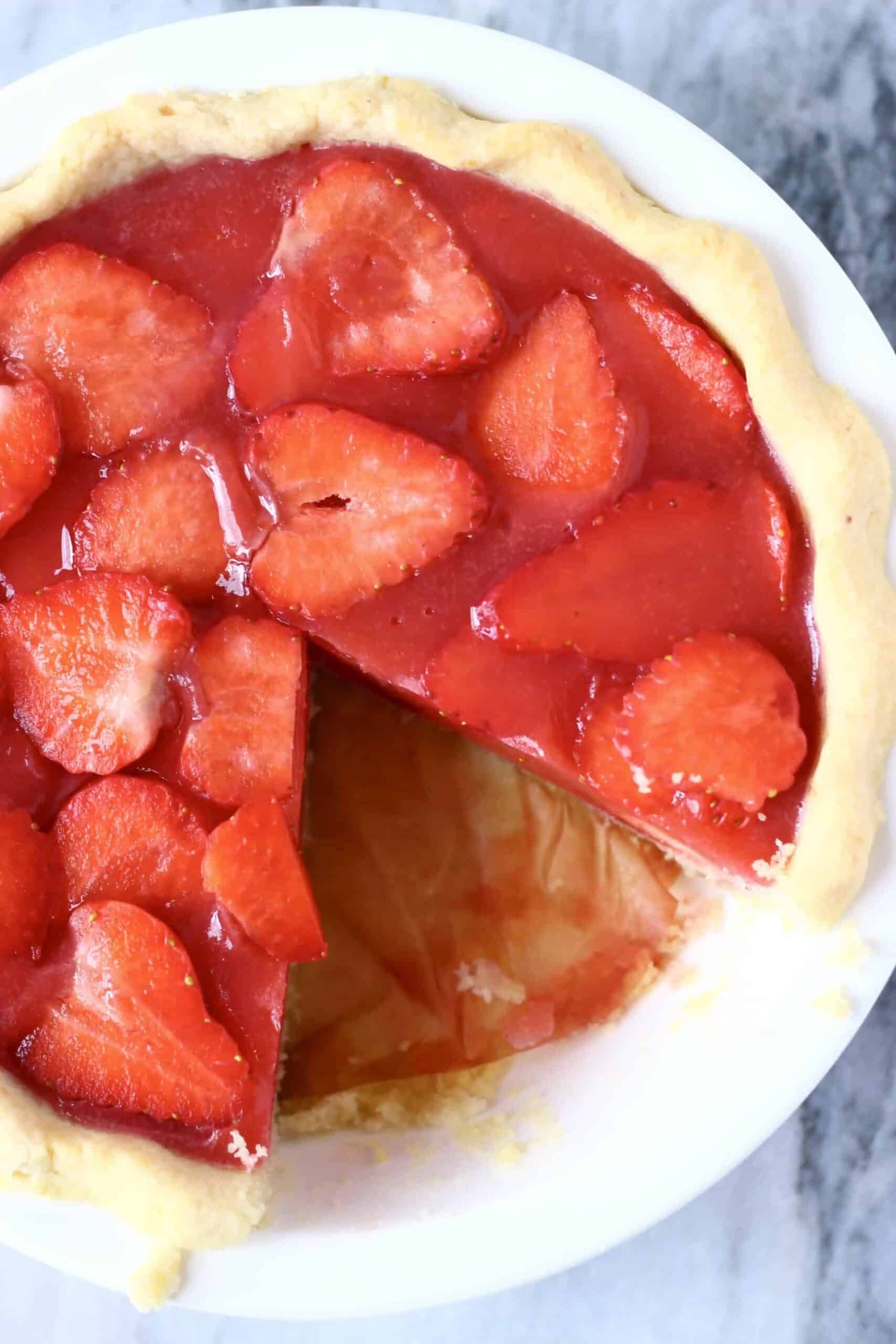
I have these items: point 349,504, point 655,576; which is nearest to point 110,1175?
point 349,504

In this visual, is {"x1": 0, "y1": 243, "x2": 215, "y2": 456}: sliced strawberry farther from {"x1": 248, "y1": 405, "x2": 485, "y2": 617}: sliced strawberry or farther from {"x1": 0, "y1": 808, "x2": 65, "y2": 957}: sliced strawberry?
{"x1": 0, "y1": 808, "x2": 65, "y2": 957}: sliced strawberry

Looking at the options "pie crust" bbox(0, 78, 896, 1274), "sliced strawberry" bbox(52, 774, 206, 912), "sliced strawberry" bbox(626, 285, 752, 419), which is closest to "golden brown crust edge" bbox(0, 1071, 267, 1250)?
"pie crust" bbox(0, 78, 896, 1274)

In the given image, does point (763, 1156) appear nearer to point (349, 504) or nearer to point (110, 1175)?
point (110, 1175)

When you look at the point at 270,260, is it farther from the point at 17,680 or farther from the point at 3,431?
the point at 17,680

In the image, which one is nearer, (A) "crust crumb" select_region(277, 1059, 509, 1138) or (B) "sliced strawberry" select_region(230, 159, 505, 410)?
(B) "sliced strawberry" select_region(230, 159, 505, 410)

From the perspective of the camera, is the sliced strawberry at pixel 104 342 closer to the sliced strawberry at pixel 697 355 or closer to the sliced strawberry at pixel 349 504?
the sliced strawberry at pixel 349 504

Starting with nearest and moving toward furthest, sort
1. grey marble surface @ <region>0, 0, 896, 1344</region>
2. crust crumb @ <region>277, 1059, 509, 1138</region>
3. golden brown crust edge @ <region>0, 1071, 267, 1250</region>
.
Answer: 1. golden brown crust edge @ <region>0, 1071, 267, 1250</region>
2. crust crumb @ <region>277, 1059, 509, 1138</region>
3. grey marble surface @ <region>0, 0, 896, 1344</region>

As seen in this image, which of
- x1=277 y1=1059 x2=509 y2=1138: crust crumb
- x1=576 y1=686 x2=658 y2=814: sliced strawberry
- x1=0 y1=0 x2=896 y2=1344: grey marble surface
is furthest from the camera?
x1=0 y1=0 x2=896 y2=1344: grey marble surface

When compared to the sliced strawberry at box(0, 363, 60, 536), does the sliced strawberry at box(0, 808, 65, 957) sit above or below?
below
